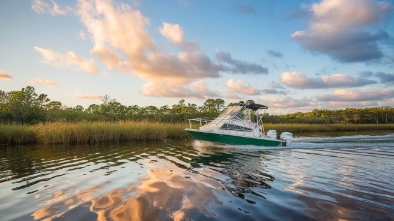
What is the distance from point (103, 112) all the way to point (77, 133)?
32544 millimetres

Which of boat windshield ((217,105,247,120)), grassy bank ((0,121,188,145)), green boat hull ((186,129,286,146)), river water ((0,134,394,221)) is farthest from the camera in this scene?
boat windshield ((217,105,247,120))

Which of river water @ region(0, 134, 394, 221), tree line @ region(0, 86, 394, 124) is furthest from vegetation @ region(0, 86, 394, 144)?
river water @ region(0, 134, 394, 221)

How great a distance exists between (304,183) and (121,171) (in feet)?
21.0

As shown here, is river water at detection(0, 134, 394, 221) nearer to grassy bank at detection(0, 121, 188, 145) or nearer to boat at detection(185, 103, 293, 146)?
boat at detection(185, 103, 293, 146)

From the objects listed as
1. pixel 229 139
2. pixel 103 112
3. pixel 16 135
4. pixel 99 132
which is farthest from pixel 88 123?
pixel 103 112

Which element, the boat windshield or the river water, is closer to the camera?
the river water

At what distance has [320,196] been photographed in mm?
6227

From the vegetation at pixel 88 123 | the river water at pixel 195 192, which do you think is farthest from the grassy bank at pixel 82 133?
the river water at pixel 195 192

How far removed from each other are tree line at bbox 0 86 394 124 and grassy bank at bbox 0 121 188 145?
4629 mm

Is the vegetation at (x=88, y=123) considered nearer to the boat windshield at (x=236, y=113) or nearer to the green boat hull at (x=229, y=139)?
the boat windshield at (x=236, y=113)

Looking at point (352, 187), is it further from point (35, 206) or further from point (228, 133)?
point (228, 133)

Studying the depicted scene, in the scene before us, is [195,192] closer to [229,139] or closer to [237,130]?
[229,139]

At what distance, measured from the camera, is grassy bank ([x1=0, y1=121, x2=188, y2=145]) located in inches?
781

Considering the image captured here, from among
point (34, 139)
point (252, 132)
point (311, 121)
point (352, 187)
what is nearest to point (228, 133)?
point (252, 132)
